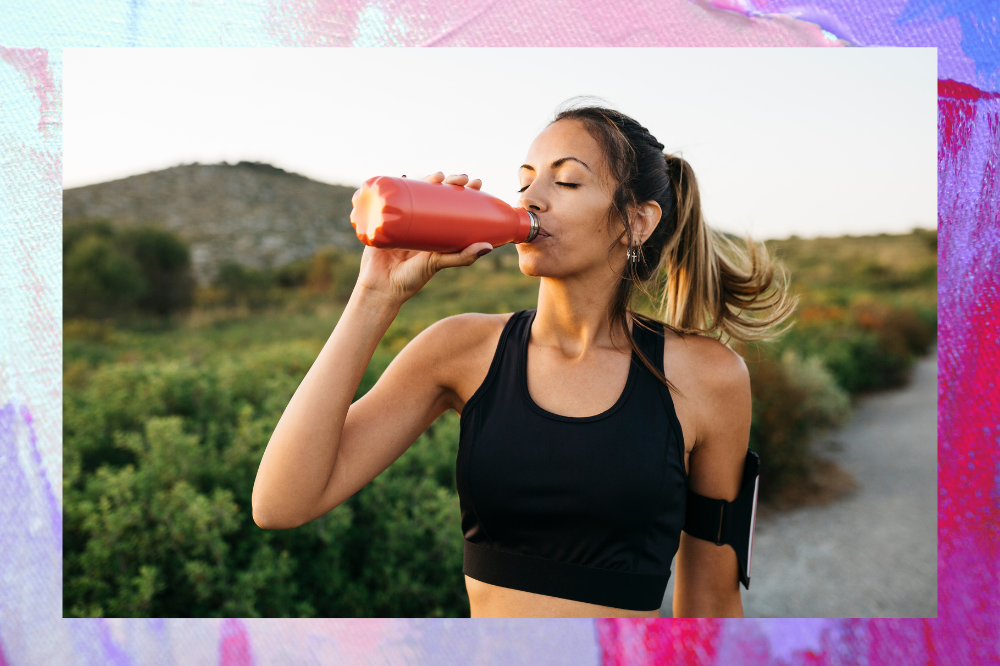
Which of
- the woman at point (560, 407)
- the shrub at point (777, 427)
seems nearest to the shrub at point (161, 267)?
the woman at point (560, 407)

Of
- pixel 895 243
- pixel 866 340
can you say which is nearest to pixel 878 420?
pixel 866 340

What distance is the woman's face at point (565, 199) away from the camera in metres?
1.27

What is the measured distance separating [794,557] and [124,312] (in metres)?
3.81

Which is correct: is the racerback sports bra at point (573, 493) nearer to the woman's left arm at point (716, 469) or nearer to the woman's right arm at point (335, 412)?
the woman's left arm at point (716, 469)

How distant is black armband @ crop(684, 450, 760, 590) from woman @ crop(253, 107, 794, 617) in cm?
3

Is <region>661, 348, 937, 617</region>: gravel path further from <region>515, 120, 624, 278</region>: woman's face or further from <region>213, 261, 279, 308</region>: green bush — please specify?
<region>213, 261, 279, 308</region>: green bush

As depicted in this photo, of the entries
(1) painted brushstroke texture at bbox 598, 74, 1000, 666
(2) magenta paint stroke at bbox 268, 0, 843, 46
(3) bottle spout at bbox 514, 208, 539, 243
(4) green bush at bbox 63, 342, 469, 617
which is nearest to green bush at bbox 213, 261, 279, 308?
(4) green bush at bbox 63, 342, 469, 617

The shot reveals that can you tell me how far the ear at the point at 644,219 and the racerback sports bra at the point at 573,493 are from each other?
32cm

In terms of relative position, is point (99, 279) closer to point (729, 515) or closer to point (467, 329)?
point (467, 329)

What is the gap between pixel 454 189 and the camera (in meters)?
1.08

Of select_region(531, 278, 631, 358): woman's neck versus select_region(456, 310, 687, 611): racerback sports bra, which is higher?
select_region(531, 278, 631, 358): woman's neck

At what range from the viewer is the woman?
118 centimetres

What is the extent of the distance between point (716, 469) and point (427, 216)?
0.85 m

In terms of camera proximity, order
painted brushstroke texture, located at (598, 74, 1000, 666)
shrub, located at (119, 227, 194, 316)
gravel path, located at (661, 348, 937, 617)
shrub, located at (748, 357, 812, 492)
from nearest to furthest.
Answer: painted brushstroke texture, located at (598, 74, 1000, 666)
gravel path, located at (661, 348, 937, 617)
shrub, located at (119, 227, 194, 316)
shrub, located at (748, 357, 812, 492)
